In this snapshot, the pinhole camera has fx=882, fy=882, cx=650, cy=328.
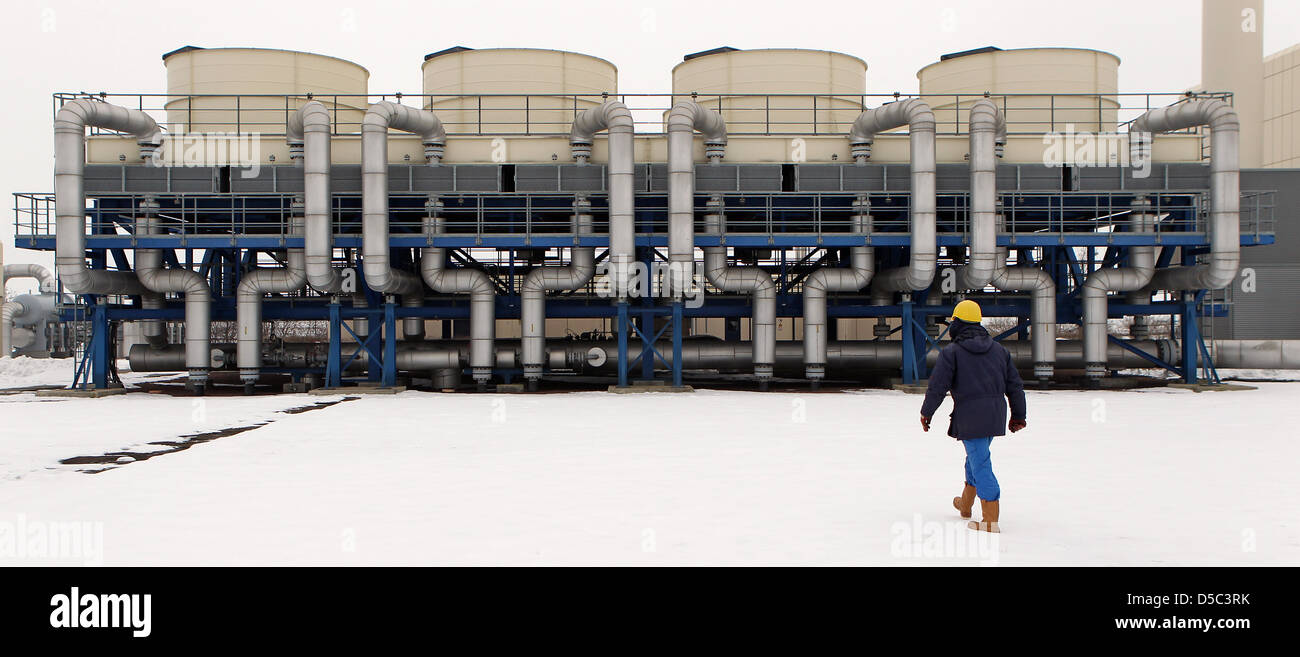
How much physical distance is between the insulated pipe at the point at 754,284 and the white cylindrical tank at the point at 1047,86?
23.7 ft

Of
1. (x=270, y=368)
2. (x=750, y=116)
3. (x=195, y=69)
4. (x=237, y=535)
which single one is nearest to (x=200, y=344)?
(x=270, y=368)

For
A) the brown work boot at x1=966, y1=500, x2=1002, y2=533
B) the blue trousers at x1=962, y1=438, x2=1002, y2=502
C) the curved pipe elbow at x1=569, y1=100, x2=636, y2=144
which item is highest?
the curved pipe elbow at x1=569, y1=100, x2=636, y2=144

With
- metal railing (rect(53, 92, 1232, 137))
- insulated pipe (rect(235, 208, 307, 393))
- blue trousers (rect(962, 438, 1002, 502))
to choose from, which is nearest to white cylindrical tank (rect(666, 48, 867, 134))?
metal railing (rect(53, 92, 1232, 137))

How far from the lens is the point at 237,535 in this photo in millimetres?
6867

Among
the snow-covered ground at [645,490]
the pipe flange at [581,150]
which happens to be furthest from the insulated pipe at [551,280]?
the snow-covered ground at [645,490]

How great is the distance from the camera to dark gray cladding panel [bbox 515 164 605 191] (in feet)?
73.8

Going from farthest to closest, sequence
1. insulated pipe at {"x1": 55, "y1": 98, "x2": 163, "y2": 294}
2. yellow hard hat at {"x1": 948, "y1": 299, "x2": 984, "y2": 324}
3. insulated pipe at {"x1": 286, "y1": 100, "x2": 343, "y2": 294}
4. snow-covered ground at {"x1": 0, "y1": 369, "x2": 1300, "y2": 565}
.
Result: insulated pipe at {"x1": 55, "y1": 98, "x2": 163, "y2": 294}
insulated pipe at {"x1": 286, "y1": 100, "x2": 343, "y2": 294}
yellow hard hat at {"x1": 948, "y1": 299, "x2": 984, "y2": 324}
snow-covered ground at {"x1": 0, "y1": 369, "x2": 1300, "y2": 565}

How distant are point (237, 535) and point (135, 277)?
20411 mm

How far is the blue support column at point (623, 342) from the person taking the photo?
2234cm

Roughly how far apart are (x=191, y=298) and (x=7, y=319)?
3546 centimetres

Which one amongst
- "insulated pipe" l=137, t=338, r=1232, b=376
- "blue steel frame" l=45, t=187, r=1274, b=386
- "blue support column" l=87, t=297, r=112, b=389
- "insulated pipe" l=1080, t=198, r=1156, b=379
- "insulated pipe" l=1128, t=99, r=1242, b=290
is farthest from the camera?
"insulated pipe" l=137, t=338, r=1232, b=376

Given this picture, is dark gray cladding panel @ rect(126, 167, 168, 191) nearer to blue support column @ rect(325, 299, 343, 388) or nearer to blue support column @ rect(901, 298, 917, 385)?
blue support column @ rect(325, 299, 343, 388)

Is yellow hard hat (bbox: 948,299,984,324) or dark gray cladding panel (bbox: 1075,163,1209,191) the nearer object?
yellow hard hat (bbox: 948,299,984,324)

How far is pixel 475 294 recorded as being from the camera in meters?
22.6
